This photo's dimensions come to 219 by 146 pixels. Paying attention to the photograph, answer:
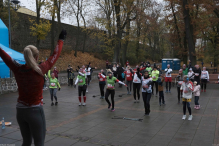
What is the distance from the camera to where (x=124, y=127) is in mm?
7277

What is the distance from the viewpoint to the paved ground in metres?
5.91

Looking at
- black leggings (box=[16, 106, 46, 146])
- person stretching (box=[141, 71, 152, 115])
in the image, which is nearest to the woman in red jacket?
black leggings (box=[16, 106, 46, 146])

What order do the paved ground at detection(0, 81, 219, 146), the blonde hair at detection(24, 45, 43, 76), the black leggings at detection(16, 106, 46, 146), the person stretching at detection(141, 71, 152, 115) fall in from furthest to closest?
the person stretching at detection(141, 71, 152, 115)
the paved ground at detection(0, 81, 219, 146)
the black leggings at detection(16, 106, 46, 146)
the blonde hair at detection(24, 45, 43, 76)

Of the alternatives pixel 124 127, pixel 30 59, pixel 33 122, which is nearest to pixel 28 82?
pixel 30 59

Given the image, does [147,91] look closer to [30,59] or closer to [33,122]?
[33,122]

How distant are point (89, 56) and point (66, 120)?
108 ft

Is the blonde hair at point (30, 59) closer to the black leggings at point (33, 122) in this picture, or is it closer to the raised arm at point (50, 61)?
the raised arm at point (50, 61)

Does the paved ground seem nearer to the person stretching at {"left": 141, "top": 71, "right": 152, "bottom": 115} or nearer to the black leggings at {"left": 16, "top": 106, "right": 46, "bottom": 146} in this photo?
the person stretching at {"left": 141, "top": 71, "right": 152, "bottom": 115}

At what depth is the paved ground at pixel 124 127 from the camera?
5910mm

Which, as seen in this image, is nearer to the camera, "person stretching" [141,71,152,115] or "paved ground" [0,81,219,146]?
"paved ground" [0,81,219,146]

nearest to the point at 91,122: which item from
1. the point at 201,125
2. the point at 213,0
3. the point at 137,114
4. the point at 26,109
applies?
the point at 137,114

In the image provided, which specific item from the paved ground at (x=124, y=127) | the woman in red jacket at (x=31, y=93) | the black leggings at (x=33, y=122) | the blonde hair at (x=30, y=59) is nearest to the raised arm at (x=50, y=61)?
the woman in red jacket at (x=31, y=93)

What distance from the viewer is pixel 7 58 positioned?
8.54 feet

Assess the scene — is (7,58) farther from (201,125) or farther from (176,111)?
(176,111)
